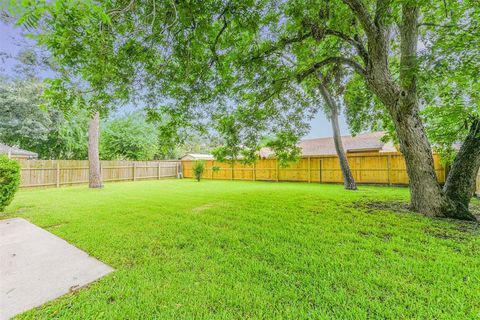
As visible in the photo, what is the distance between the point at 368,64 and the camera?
4.62 metres

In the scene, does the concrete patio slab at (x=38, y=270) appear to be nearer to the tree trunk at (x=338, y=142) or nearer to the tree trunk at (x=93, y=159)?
the tree trunk at (x=93, y=159)

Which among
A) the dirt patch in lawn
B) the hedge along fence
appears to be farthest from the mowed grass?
the hedge along fence

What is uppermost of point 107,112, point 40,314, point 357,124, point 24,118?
point 24,118

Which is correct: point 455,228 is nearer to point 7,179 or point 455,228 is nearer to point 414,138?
point 414,138

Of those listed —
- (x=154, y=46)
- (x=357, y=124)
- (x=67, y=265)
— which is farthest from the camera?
(x=357, y=124)

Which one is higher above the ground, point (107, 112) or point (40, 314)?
point (107, 112)

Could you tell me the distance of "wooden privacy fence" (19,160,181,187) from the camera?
1016cm

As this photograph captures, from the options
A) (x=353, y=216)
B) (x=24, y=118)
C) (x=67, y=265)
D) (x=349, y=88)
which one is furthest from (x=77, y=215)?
(x=24, y=118)

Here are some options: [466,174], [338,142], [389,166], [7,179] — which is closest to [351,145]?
[389,166]

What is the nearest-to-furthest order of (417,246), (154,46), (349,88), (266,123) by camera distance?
1. (417,246)
2. (154,46)
3. (266,123)
4. (349,88)

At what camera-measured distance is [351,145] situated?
14.2 meters

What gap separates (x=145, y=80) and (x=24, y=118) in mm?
14619

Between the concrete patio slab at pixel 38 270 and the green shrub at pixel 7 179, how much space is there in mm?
2095

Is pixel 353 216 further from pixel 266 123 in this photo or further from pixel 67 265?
pixel 67 265
